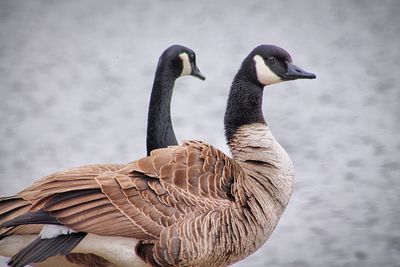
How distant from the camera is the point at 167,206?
130 inches

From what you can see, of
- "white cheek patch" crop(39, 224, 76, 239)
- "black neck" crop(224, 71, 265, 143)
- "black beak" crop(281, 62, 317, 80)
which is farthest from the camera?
"black beak" crop(281, 62, 317, 80)

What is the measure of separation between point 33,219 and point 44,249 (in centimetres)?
13

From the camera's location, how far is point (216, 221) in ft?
11.0

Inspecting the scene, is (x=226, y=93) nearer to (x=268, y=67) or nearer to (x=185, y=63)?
(x=185, y=63)

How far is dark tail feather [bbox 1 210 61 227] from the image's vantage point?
309 cm

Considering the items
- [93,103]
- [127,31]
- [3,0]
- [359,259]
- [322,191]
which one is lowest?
[359,259]

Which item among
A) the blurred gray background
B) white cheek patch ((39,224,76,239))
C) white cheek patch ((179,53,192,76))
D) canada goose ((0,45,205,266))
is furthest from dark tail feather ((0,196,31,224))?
white cheek patch ((179,53,192,76))

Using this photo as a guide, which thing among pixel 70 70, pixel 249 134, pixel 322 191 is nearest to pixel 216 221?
pixel 249 134

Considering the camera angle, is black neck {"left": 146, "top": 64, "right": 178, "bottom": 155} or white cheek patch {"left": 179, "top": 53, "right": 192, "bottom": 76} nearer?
black neck {"left": 146, "top": 64, "right": 178, "bottom": 155}

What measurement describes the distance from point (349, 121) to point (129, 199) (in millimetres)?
2923

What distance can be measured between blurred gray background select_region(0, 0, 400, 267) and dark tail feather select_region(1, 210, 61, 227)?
127cm

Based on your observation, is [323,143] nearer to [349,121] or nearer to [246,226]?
[349,121]

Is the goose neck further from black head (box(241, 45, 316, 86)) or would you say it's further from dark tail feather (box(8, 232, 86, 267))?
dark tail feather (box(8, 232, 86, 267))

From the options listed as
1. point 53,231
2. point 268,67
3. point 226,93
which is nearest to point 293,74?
point 268,67
